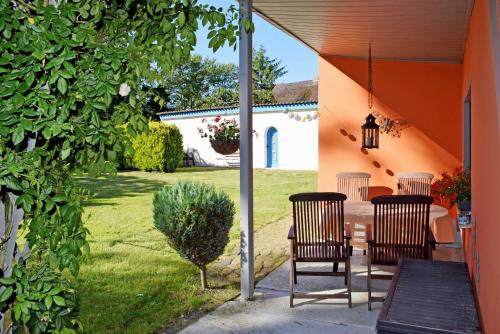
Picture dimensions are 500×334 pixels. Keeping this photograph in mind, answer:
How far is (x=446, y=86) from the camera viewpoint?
Result: 318 inches

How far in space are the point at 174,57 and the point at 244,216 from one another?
2.83 metres

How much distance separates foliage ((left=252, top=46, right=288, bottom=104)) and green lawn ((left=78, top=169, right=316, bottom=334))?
27623 mm

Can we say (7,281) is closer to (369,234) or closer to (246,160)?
(246,160)

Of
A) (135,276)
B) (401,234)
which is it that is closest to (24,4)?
(401,234)

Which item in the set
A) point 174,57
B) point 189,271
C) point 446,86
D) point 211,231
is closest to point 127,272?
point 189,271

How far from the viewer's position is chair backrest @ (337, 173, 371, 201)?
8.30m

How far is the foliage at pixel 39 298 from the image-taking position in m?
1.60

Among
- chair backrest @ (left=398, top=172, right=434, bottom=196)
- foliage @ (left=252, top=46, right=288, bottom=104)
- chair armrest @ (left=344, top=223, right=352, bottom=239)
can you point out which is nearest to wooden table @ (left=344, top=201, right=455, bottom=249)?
chair armrest @ (left=344, top=223, right=352, bottom=239)

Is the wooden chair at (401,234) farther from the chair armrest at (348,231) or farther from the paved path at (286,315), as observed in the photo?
the paved path at (286,315)

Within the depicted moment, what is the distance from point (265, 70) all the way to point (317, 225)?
3502 cm

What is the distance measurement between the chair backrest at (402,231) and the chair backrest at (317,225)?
0.38 metres

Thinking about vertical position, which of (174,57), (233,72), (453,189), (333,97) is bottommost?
(453,189)

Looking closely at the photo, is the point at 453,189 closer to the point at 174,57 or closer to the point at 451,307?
the point at 451,307

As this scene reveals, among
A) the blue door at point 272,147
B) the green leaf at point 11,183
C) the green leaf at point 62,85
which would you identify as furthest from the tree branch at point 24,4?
the blue door at point 272,147
